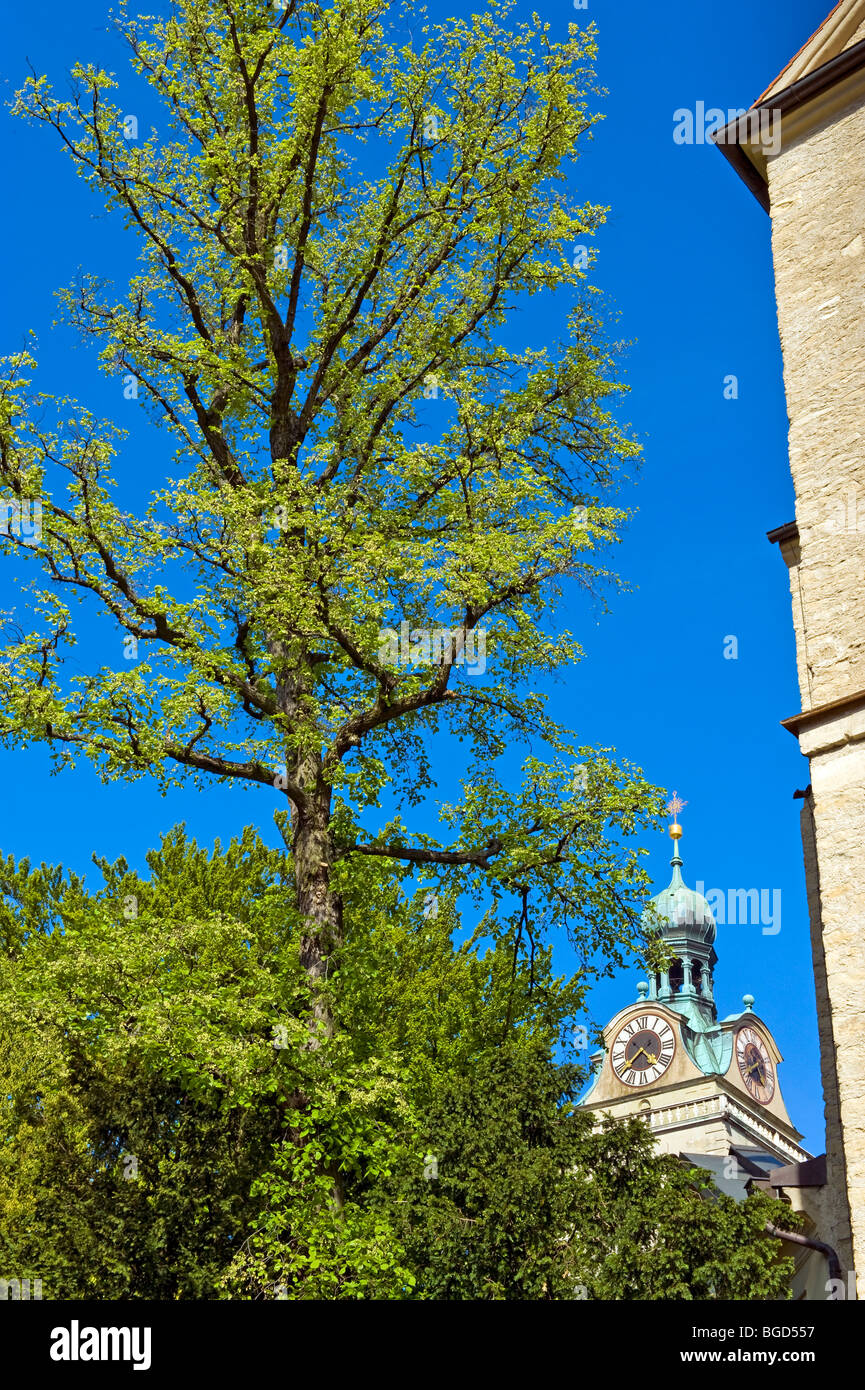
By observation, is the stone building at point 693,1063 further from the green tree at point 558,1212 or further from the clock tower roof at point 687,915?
the green tree at point 558,1212

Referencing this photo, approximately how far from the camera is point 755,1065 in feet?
234

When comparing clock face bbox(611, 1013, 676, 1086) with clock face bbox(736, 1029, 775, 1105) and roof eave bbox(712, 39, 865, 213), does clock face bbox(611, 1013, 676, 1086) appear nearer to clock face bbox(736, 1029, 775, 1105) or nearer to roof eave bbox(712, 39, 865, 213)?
clock face bbox(736, 1029, 775, 1105)

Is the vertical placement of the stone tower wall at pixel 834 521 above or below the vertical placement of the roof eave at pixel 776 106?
below

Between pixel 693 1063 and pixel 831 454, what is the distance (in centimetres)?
5965

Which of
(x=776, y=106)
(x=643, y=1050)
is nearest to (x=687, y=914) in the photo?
(x=643, y=1050)

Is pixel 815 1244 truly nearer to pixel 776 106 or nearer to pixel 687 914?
pixel 776 106

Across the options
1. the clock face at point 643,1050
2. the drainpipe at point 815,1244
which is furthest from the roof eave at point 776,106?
the clock face at point 643,1050

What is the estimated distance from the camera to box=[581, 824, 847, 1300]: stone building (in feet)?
210

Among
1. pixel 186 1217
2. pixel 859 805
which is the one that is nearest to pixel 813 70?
pixel 859 805

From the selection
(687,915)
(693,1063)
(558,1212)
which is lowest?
(558,1212)

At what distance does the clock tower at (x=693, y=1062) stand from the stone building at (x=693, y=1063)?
0.05 meters

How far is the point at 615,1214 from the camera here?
12125 mm

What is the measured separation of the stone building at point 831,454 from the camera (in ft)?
28.7

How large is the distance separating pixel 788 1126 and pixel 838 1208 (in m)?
64.3
